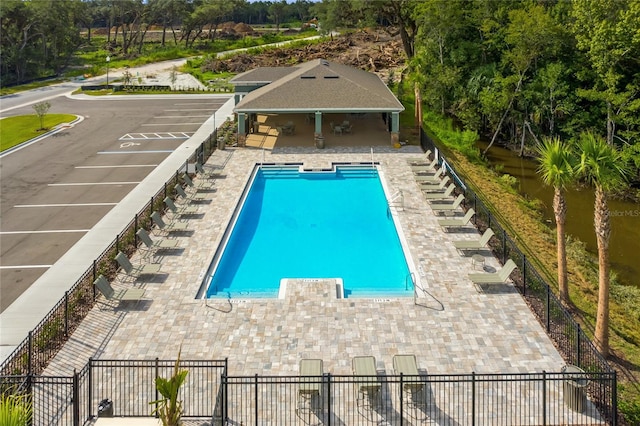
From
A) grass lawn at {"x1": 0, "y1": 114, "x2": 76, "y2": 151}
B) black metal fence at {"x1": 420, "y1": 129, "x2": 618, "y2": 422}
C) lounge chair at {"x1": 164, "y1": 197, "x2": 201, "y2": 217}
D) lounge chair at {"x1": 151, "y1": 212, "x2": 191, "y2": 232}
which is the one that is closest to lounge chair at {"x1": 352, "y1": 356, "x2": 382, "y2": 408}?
black metal fence at {"x1": 420, "y1": 129, "x2": 618, "y2": 422}

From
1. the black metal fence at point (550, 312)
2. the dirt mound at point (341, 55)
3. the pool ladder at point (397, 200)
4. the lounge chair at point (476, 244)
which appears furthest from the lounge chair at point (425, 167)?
the dirt mound at point (341, 55)

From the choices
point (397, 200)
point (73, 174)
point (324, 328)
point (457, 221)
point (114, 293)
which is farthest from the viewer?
point (73, 174)

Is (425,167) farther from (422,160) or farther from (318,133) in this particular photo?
(318,133)

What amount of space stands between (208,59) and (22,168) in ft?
202

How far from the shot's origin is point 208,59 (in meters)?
89.9

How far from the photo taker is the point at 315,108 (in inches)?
1346

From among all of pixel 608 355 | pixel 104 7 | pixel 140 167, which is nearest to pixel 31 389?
pixel 608 355

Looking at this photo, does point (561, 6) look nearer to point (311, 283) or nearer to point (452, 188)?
point (452, 188)

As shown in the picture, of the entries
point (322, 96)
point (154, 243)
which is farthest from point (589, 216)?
point (154, 243)

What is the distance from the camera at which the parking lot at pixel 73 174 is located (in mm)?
20859

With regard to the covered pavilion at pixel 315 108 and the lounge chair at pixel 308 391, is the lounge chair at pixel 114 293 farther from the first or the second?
the covered pavilion at pixel 315 108

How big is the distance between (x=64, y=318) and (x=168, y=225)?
774 cm

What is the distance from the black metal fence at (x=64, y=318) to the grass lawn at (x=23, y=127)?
22.6 metres

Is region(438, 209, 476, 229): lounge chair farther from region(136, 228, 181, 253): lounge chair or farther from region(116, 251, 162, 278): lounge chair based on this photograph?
region(116, 251, 162, 278): lounge chair
